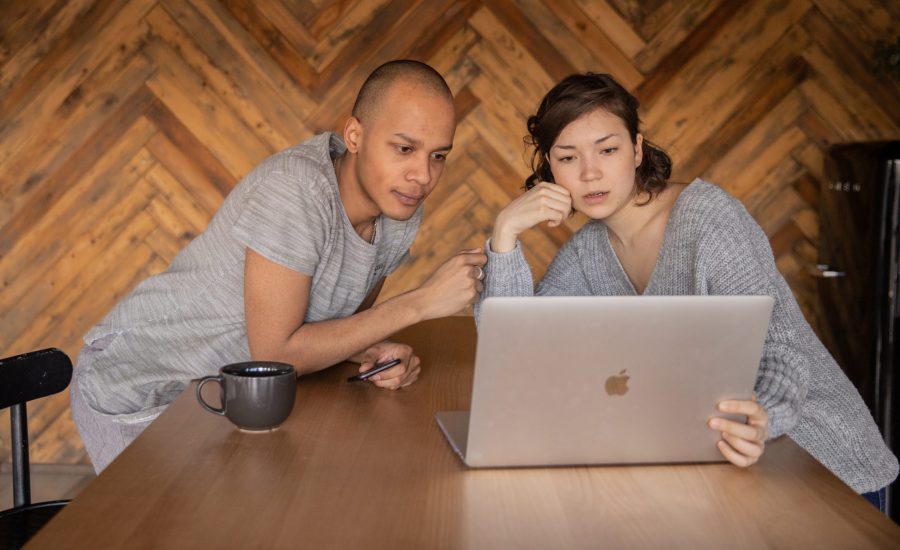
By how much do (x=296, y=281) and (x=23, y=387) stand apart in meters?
0.50

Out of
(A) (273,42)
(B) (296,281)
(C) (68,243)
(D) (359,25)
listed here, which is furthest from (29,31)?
(B) (296,281)

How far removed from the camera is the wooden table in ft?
3.04

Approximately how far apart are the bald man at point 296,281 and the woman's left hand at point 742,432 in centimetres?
60

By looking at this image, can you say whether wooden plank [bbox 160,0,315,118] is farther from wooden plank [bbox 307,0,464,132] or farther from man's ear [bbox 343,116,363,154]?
man's ear [bbox 343,116,363,154]

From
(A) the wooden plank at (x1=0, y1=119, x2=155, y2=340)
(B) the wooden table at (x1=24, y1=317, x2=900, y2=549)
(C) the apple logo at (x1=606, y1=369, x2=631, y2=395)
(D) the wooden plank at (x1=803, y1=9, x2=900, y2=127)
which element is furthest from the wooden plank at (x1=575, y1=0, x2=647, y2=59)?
(C) the apple logo at (x1=606, y1=369, x2=631, y2=395)

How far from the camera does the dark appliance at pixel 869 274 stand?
279 cm

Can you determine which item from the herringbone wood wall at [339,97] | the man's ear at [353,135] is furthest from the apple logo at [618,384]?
the herringbone wood wall at [339,97]

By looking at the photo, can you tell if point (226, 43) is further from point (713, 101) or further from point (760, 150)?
point (760, 150)

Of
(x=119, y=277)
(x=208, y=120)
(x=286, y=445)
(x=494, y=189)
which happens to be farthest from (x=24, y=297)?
(x=286, y=445)

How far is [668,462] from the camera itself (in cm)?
116

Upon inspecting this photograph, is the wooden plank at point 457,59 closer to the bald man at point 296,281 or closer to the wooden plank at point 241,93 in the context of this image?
the wooden plank at point 241,93

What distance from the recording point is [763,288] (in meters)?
1.52

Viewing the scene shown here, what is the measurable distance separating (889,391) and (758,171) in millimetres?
921

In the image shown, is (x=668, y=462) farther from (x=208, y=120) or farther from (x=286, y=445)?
(x=208, y=120)
